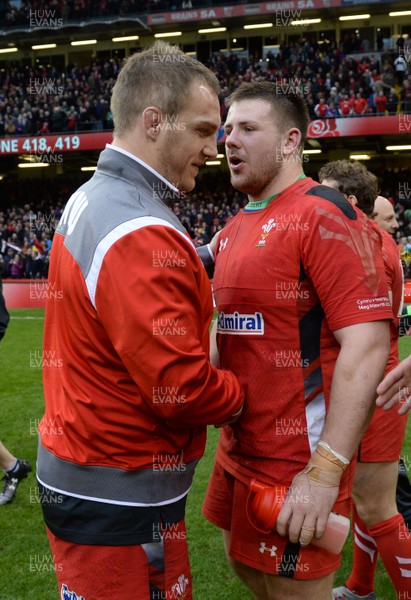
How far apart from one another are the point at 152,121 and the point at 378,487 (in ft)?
6.69

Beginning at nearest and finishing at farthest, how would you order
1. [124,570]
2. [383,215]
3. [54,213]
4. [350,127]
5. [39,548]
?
[124,570] → [383,215] → [39,548] → [350,127] → [54,213]

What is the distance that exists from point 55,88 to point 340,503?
33.7m

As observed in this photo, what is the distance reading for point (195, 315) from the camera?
5.97ft

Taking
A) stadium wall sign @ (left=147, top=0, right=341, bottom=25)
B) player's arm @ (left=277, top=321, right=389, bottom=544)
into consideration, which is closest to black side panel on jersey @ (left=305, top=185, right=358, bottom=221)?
player's arm @ (left=277, top=321, right=389, bottom=544)

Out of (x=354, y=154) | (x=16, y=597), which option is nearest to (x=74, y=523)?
(x=16, y=597)

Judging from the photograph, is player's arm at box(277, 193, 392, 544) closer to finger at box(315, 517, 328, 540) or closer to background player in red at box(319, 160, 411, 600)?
finger at box(315, 517, 328, 540)

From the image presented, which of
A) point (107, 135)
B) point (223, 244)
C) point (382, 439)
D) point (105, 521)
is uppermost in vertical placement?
point (223, 244)

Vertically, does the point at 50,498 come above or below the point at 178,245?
below

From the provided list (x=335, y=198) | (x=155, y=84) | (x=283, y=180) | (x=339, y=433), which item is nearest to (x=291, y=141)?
(x=283, y=180)

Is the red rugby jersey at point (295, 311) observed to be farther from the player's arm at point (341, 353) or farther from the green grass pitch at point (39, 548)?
the green grass pitch at point (39, 548)

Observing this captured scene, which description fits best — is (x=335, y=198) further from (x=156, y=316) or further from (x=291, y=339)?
(x=156, y=316)

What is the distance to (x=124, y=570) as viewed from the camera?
6.02ft

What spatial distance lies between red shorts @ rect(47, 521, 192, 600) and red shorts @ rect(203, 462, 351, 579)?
0.36 meters

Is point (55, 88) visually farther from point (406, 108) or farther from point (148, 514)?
point (148, 514)
